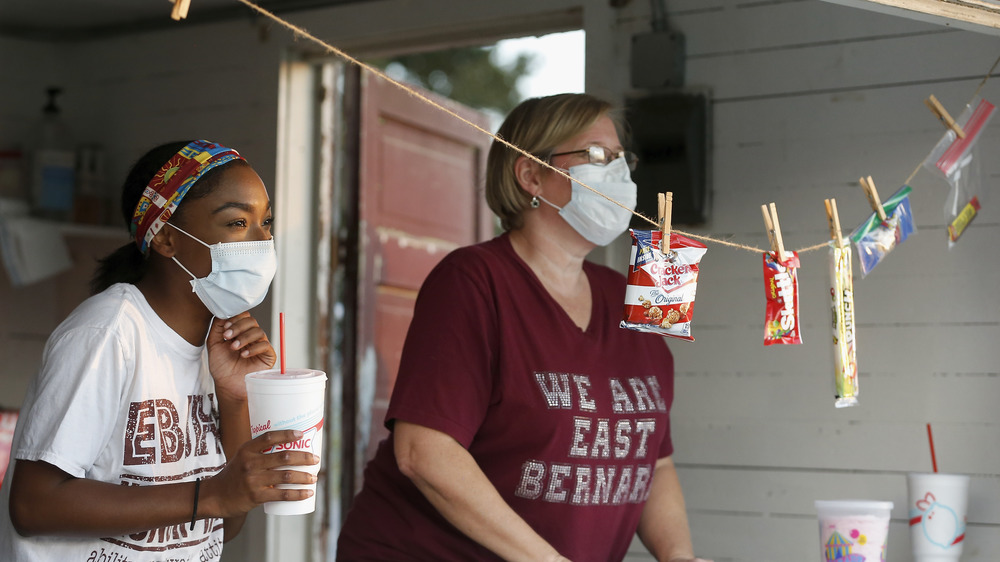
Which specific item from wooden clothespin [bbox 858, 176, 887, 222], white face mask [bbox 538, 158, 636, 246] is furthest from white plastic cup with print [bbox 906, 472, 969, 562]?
white face mask [bbox 538, 158, 636, 246]

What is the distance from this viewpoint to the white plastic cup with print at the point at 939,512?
2.20 metres

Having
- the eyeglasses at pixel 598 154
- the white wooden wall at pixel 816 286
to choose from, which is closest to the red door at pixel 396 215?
the white wooden wall at pixel 816 286

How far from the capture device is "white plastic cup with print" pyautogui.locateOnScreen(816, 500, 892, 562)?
1920mm

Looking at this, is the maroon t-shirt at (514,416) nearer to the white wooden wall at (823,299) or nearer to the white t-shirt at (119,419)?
the white t-shirt at (119,419)

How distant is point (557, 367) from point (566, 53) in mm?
8236

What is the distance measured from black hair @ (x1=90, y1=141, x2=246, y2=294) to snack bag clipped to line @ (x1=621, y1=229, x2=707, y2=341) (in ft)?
2.44

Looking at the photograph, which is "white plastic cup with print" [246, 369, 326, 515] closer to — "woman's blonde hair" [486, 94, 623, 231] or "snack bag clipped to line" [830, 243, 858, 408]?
"woman's blonde hair" [486, 94, 623, 231]

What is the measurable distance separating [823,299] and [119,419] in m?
1.88

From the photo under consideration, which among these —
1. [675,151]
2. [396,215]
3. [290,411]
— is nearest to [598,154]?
[675,151]

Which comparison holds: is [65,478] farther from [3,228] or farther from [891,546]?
[3,228]

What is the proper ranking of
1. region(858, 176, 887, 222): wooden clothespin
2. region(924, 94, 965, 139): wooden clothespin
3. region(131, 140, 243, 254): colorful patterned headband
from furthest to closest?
region(924, 94, 965, 139): wooden clothespin, region(858, 176, 887, 222): wooden clothespin, region(131, 140, 243, 254): colorful patterned headband

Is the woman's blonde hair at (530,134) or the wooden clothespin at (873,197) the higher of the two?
the woman's blonde hair at (530,134)

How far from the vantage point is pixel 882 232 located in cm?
203

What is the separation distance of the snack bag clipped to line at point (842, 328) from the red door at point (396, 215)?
1.78 metres
